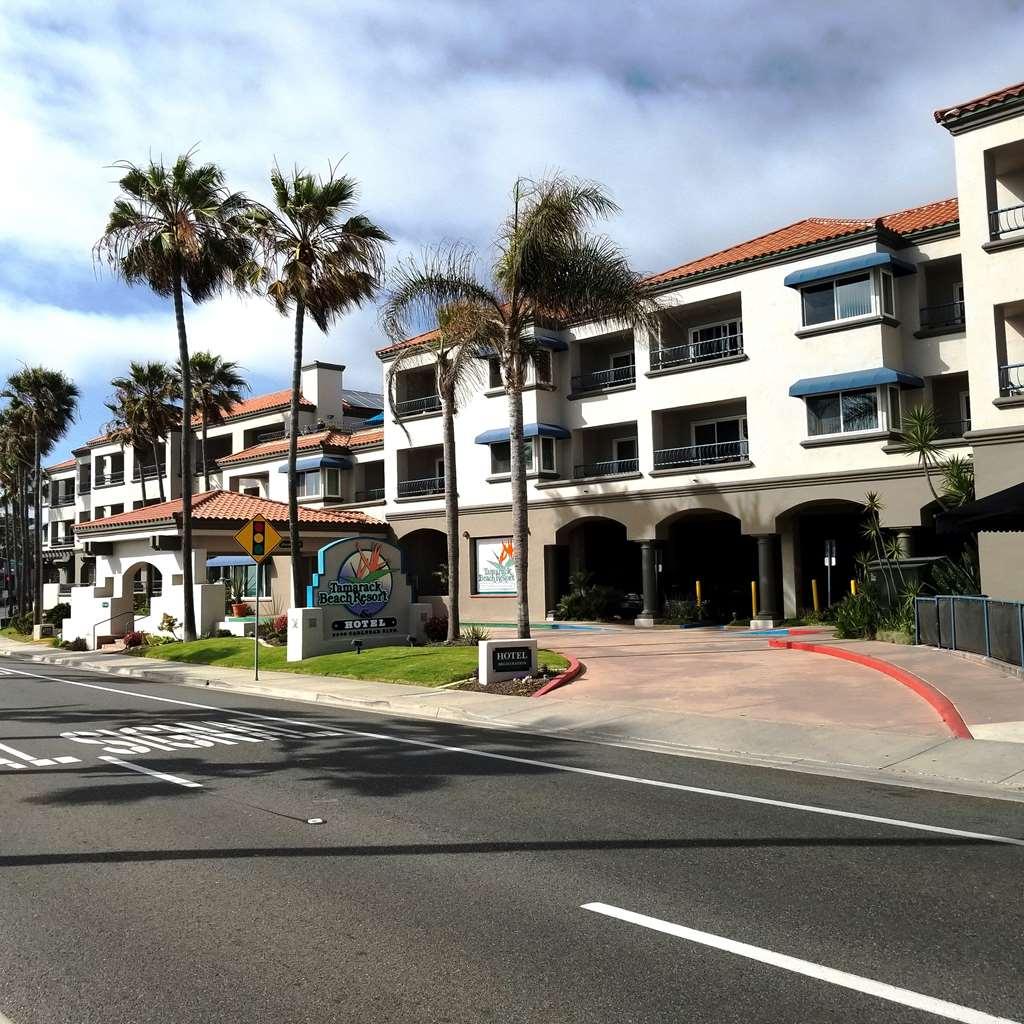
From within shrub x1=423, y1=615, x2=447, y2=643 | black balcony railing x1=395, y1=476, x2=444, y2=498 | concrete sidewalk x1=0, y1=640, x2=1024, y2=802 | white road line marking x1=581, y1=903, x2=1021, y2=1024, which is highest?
black balcony railing x1=395, y1=476, x2=444, y2=498

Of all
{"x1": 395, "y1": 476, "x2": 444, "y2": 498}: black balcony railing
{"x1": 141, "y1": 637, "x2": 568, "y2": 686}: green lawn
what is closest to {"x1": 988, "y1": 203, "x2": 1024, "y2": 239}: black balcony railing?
{"x1": 141, "y1": 637, "x2": 568, "y2": 686}: green lawn

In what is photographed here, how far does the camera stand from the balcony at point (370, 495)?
148 feet

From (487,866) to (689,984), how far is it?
2.42m

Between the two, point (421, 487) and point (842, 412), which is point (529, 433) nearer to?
point (421, 487)

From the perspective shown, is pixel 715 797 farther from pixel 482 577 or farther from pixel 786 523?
pixel 482 577

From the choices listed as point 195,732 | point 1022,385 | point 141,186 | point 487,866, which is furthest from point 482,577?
point 487,866

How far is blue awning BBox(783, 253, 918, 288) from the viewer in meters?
28.1

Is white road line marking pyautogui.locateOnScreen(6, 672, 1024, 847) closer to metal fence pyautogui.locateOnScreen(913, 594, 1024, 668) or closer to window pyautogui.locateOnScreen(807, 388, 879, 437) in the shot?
metal fence pyautogui.locateOnScreen(913, 594, 1024, 668)

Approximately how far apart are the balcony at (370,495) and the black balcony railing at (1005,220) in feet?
92.2

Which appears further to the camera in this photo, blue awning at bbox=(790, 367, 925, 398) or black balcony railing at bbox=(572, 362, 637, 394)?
black balcony railing at bbox=(572, 362, 637, 394)

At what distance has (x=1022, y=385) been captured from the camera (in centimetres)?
2303

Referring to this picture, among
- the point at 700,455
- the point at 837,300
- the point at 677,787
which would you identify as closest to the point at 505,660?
the point at 677,787

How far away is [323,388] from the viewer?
53.6 metres

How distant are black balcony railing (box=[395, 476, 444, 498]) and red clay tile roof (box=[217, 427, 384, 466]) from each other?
360 cm
